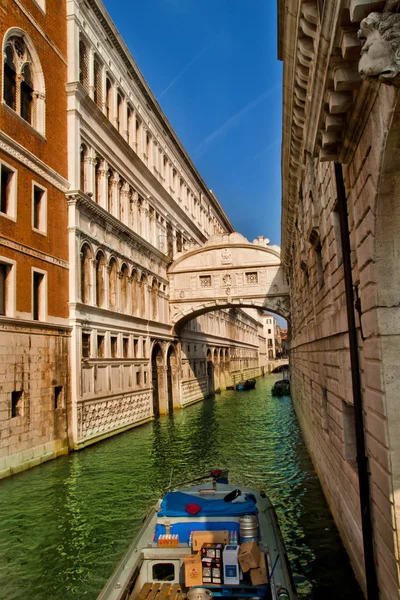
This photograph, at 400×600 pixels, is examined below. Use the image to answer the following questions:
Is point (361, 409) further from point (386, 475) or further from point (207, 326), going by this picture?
point (207, 326)

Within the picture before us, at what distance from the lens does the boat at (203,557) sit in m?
4.65

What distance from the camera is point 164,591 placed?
4.85 m

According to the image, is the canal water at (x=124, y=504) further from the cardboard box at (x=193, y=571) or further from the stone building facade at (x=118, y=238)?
the stone building facade at (x=118, y=238)

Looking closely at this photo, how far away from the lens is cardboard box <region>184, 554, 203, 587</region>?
4.75m

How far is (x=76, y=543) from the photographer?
797cm

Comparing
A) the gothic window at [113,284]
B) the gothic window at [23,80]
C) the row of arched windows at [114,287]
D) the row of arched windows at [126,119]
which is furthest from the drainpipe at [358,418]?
the row of arched windows at [126,119]

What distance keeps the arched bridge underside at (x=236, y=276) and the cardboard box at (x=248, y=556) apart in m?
21.4

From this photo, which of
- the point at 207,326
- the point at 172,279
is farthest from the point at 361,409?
the point at 207,326

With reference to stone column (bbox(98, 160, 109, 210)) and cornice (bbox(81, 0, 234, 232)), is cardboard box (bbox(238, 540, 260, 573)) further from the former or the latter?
cornice (bbox(81, 0, 234, 232))

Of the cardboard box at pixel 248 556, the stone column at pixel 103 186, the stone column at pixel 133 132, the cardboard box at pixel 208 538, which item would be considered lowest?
the cardboard box at pixel 248 556

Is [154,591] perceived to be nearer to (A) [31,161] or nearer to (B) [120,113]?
(A) [31,161]

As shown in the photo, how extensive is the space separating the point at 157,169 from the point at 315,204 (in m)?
20.7

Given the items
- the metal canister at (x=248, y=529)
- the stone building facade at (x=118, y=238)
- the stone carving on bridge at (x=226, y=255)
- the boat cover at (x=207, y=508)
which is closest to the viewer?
the metal canister at (x=248, y=529)

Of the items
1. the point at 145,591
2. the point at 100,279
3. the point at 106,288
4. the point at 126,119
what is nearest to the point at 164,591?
the point at 145,591
